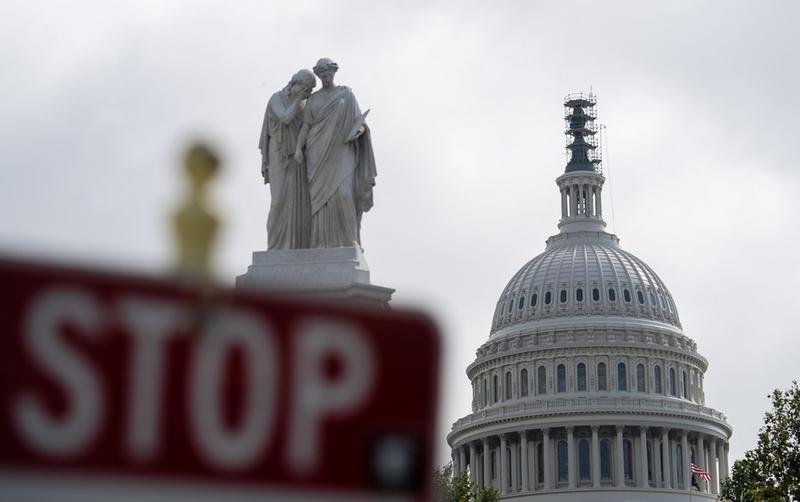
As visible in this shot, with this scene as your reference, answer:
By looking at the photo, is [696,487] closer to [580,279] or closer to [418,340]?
[580,279]

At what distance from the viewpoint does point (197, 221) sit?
3.30 m

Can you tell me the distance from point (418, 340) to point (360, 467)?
1.00 ft

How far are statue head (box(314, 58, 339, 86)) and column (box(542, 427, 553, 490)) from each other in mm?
171187

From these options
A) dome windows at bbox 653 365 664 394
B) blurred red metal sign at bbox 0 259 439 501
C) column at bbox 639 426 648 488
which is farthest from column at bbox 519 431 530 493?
blurred red metal sign at bbox 0 259 439 501

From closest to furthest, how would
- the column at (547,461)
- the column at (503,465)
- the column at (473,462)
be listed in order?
1. the column at (547,461)
2. the column at (503,465)
3. the column at (473,462)

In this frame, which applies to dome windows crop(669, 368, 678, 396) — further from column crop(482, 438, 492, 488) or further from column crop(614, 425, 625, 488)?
column crop(482, 438, 492, 488)

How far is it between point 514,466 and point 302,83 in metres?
175

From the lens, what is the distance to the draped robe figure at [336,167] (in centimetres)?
1892

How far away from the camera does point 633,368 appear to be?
192250 mm

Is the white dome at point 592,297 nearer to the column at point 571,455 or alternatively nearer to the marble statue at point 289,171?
the column at point 571,455

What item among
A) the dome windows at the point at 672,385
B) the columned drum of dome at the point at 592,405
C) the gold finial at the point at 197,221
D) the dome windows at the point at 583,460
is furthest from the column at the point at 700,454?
the gold finial at the point at 197,221

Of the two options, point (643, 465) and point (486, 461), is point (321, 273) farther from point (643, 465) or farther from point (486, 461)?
point (486, 461)

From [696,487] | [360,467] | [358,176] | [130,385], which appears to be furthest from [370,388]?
[696,487]

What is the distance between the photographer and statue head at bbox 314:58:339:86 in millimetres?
19156
